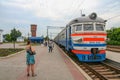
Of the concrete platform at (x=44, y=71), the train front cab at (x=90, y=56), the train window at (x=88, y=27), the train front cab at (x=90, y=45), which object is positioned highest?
the train window at (x=88, y=27)

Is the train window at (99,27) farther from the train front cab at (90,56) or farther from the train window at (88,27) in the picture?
the train front cab at (90,56)

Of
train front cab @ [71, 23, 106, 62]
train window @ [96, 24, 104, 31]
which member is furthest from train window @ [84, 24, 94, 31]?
train window @ [96, 24, 104, 31]

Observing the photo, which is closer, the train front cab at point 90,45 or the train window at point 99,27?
the train front cab at point 90,45

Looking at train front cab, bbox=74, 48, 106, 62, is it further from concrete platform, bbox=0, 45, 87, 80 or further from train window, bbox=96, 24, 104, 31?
train window, bbox=96, 24, 104, 31

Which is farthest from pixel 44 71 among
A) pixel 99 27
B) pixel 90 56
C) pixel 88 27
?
pixel 99 27

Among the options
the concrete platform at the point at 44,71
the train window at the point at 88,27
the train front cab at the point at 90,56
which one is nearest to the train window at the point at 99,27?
the train window at the point at 88,27

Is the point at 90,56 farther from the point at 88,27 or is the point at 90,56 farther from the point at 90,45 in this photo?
the point at 88,27

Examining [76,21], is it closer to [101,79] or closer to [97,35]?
[97,35]

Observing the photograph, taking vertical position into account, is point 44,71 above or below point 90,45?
below

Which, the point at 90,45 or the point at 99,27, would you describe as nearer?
the point at 90,45

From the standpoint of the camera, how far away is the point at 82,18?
15.8 metres

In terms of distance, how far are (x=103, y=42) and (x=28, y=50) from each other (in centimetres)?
701

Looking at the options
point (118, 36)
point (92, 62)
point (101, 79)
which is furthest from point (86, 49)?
point (118, 36)

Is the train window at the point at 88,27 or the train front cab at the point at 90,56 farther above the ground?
the train window at the point at 88,27
